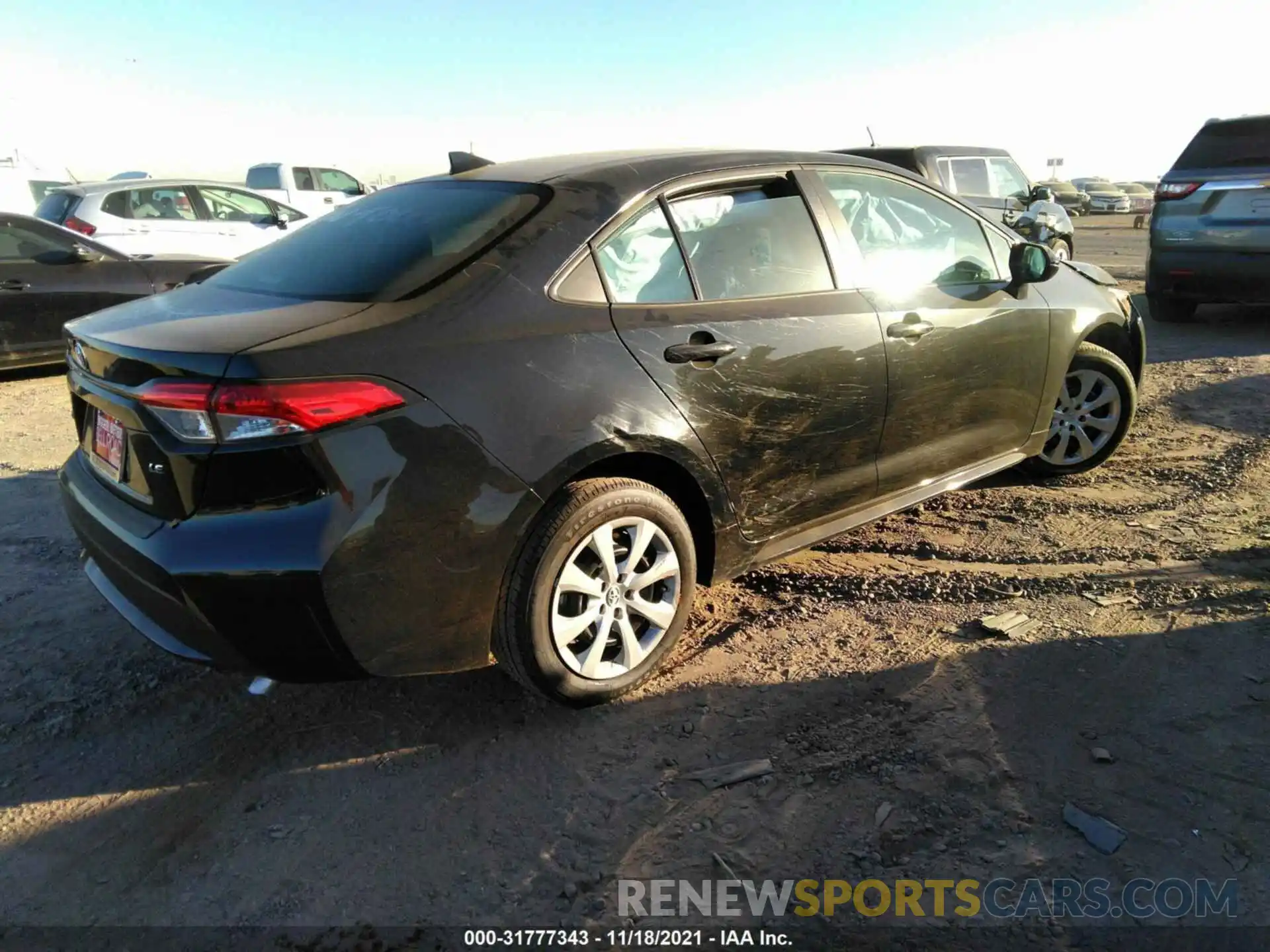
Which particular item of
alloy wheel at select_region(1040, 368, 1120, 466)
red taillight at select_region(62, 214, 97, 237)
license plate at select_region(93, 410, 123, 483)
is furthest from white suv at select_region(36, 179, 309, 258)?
alloy wheel at select_region(1040, 368, 1120, 466)

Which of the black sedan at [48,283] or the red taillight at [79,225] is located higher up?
the red taillight at [79,225]

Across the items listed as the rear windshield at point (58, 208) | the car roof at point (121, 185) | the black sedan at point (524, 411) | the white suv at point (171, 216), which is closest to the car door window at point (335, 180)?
the white suv at point (171, 216)

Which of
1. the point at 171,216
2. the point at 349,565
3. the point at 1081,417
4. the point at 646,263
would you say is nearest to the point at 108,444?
the point at 349,565

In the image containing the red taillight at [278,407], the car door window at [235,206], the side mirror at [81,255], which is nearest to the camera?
the red taillight at [278,407]

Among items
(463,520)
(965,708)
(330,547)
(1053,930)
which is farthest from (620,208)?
(1053,930)

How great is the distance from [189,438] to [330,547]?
0.44m

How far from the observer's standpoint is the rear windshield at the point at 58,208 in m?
9.75

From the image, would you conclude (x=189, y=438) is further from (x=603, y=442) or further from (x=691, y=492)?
(x=691, y=492)

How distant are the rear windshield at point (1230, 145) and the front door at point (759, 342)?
6941mm

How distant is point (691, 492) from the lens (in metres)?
2.91

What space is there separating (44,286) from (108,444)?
5.81 metres

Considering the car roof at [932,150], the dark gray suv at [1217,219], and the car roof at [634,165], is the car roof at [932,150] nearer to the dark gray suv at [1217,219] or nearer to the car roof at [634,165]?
the dark gray suv at [1217,219]

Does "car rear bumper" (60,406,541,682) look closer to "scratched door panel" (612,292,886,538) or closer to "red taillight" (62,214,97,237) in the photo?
"scratched door panel" (612,292,886,538)

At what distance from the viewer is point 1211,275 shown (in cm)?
796
